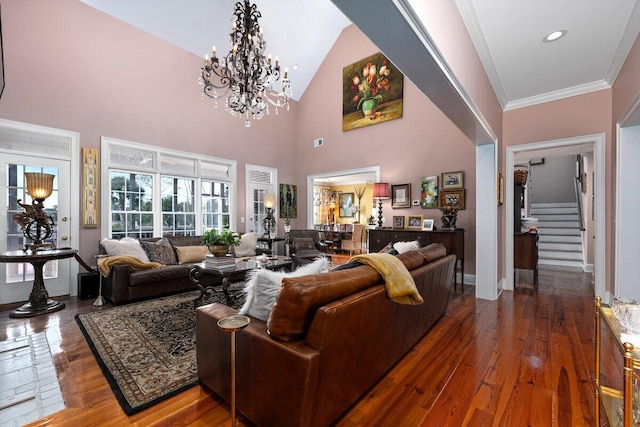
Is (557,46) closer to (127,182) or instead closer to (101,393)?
(101,393)

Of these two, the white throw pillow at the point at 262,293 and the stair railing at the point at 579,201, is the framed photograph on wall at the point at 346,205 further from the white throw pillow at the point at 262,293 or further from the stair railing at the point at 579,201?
the white throw pillow at the point at 262,293

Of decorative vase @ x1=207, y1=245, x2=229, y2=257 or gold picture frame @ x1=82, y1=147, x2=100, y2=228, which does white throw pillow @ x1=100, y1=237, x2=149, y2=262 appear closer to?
gold picture frame @ x1=82, y1=147, x2=100, y2=228

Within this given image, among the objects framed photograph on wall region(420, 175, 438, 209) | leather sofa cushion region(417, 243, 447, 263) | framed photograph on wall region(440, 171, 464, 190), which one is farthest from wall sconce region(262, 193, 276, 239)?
leather sofa cushion region(417, 243, 447, 263)

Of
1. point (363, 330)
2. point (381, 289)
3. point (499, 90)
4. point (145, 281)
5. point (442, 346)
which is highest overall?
point (499, 90)

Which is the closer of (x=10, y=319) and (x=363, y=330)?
(x=363, y=330)

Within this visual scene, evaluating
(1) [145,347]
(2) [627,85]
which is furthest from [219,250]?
(2) [627,85]

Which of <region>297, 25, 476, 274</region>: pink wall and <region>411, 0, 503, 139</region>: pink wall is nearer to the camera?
<region>411, 0, 503, 139</region>: pink wall

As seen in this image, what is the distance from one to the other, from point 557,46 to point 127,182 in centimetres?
621

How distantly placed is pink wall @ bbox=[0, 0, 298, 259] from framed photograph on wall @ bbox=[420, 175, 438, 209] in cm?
400

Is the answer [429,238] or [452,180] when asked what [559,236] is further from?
[429,238]

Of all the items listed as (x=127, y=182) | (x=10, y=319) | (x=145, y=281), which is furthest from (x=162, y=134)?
(x=10, y=319)

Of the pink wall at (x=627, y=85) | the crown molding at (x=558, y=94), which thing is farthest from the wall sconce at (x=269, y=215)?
the pink wall at (x=627, y=85)

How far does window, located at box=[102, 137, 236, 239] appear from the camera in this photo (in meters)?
4.54

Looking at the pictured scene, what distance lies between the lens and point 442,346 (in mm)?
2467
